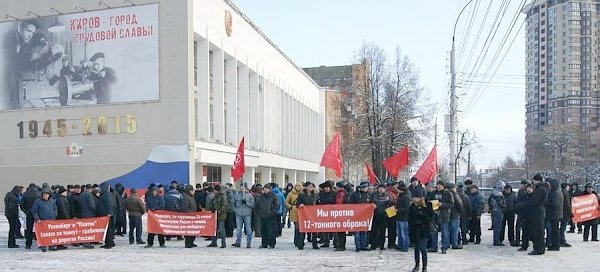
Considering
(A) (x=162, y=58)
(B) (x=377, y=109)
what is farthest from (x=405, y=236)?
(B) (x=377, y=109)

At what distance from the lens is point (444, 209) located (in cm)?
1546

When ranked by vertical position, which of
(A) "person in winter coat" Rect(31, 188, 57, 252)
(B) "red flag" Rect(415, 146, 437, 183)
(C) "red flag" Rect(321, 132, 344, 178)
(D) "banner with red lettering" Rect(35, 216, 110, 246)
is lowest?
(D) "banner with red lettering" Rect(35, 216, 110, 246)

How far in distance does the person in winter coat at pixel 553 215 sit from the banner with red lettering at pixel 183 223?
8672mm

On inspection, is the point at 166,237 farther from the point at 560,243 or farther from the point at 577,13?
the point at 577,13

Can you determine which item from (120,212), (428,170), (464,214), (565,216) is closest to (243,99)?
(428,170)

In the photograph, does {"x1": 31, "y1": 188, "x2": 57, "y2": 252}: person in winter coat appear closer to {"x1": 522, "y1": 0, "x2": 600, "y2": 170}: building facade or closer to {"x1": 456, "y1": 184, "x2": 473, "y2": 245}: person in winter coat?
{"x1": 456, "y1": 184, "x2": 473, "y2": 245}: person in winter coat

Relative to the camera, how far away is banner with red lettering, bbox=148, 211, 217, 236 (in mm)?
17047

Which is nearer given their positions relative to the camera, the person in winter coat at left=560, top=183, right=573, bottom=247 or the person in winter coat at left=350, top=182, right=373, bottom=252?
the person in winter coat at left=350, top=182, right=373, bottom=252

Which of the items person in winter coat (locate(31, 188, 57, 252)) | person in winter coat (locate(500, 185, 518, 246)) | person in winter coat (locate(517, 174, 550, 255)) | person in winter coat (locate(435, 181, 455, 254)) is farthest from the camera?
person in winter coat (locate(500, 185, 518, 246))

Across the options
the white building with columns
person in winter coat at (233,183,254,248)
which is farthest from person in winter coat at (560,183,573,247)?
the white building with columns

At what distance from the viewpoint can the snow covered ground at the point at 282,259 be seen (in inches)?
519

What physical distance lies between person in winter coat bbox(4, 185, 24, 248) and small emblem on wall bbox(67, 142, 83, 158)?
58.7ft

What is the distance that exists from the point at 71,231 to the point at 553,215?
40.6 feet

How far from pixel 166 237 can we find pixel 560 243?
36.7 ft
